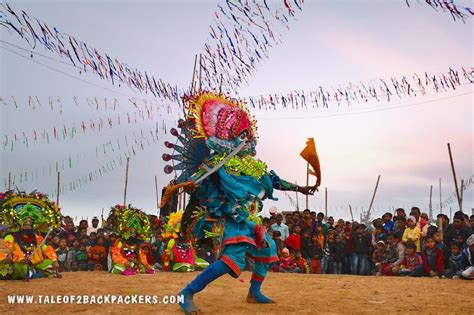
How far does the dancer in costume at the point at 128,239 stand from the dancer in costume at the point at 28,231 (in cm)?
161

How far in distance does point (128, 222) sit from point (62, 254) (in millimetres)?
2837

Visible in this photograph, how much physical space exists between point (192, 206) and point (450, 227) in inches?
261

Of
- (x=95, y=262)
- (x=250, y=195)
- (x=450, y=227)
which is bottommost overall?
(x=95, y=262)

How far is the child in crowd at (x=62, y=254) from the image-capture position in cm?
1269

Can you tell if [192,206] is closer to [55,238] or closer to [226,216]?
[226,216]

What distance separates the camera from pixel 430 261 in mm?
10289

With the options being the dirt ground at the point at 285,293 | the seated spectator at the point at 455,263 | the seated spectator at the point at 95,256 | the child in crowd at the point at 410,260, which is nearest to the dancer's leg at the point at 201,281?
the dirt ground at the point at 285,293

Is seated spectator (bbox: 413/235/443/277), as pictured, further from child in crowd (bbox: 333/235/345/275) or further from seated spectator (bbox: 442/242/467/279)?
child in crowd (bbox: 333/235/345/275)

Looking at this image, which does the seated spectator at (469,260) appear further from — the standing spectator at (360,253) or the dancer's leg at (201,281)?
the dancer's leg at (201,281)

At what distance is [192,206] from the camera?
6.35 meters

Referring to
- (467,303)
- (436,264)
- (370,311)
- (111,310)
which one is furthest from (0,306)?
(436,264)

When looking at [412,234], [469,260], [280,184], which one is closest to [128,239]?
[280,184]

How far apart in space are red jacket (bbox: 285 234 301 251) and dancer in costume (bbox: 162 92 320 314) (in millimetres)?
5841

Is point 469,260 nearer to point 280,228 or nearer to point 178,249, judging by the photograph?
point 280,228
